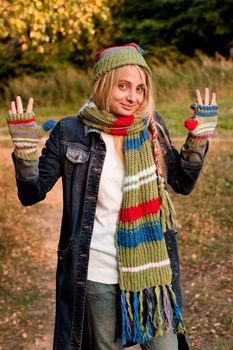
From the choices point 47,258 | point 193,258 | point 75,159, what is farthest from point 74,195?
point 47,258

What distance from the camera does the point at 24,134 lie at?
252 cm

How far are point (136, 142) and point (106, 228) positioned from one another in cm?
37

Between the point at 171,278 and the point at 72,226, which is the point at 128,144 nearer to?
the point at 72,226

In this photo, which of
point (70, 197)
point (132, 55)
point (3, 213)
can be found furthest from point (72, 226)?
point (3, 213)

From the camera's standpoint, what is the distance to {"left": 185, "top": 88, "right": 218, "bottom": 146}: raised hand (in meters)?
2.67

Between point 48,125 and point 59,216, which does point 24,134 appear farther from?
point 59,216

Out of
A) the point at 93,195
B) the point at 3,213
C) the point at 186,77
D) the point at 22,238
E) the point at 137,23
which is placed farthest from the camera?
the point at 137,23

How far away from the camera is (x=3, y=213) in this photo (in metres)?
7.66

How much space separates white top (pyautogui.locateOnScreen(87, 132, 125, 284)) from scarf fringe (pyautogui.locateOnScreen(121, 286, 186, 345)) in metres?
0.12

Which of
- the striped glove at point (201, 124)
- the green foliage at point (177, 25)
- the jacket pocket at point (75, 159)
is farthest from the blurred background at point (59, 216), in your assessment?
the green foliage at point (177, 25)

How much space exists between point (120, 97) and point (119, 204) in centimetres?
44

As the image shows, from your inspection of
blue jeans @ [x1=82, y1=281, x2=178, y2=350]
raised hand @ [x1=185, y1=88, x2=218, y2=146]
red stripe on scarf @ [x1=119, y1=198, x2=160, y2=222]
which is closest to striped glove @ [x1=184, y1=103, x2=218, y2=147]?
raised hand @ [x1=185, y1=88, x2=218, y2=146]

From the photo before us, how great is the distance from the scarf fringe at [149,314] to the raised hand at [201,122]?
0.62 meters

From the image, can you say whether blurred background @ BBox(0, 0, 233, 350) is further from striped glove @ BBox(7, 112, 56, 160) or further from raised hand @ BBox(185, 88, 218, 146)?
striped glove @ BBox(7, 112, 56, 160)
